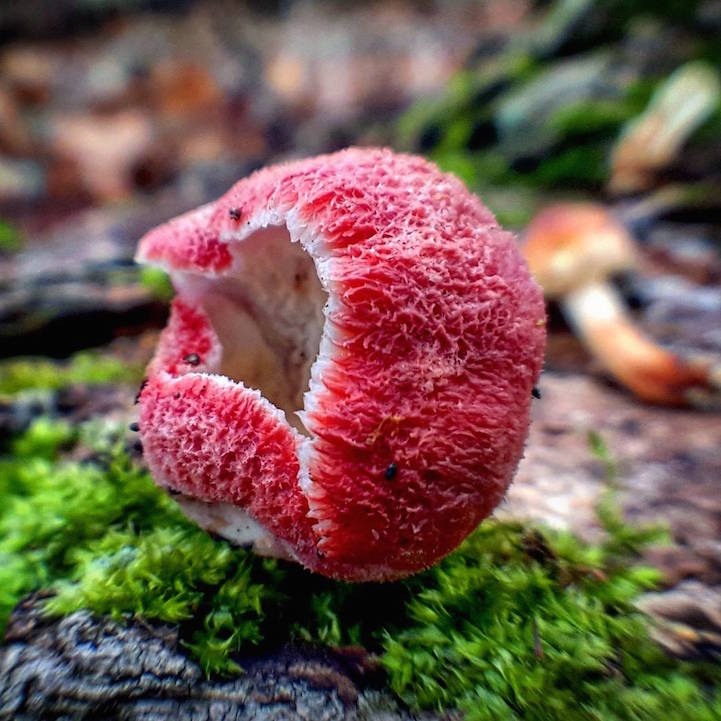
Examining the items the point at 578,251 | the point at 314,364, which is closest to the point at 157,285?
the point at 578,251

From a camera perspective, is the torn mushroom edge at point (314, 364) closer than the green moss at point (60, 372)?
Yes

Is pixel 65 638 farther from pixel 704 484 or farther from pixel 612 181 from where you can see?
pixel 612 181

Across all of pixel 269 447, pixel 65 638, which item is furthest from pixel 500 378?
pixel 65 638

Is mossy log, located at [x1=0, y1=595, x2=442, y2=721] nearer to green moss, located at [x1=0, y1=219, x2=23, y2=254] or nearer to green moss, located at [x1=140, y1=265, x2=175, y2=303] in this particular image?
Result: green moss, located at [x1=140, y1=265, x2=175, y2=303]

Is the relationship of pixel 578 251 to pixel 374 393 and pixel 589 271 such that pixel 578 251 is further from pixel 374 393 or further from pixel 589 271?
pixel 374 393

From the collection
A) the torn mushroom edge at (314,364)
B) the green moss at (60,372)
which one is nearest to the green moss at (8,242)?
the green moss at (60,372)

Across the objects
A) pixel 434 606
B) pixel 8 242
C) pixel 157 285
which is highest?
pixel 157 285

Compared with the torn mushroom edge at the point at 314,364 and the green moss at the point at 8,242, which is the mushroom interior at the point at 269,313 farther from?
the green moss at the point at 8,242
